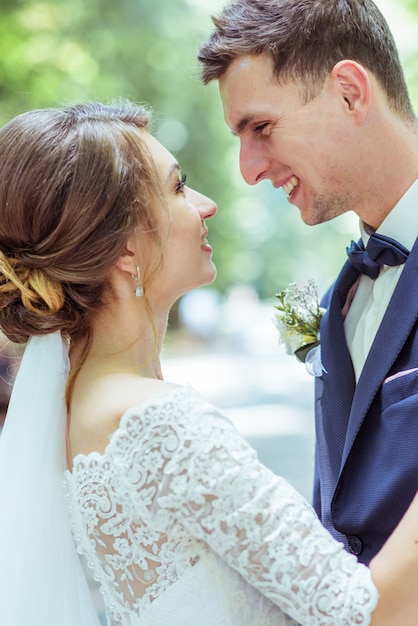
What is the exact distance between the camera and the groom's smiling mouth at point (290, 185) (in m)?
2.86

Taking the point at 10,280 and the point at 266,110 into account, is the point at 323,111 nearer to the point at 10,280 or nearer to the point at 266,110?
the point at 266,110

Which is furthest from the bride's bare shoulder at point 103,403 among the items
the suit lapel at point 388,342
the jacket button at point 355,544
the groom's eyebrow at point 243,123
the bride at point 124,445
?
the groom's eyebrow at point 243,123

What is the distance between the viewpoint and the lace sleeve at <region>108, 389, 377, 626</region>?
6.20 feet

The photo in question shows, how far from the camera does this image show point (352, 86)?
2.69 m

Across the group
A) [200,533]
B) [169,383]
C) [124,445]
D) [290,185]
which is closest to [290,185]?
[290,185]

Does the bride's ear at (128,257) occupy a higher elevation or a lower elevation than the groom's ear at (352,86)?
lower

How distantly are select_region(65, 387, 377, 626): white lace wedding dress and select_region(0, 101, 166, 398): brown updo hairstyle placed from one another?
0.41 meters

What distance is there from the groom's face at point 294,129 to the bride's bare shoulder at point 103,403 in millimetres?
968

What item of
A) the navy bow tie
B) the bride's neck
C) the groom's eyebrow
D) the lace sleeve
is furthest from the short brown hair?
the lace sleeve

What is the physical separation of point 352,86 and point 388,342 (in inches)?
34.3

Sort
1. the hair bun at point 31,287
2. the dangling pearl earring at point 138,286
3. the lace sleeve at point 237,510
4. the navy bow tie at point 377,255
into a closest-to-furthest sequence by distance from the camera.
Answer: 1. the lace sleeve at point 237,510
2. the hair bun at point 31,287
3. the dangling pearl earring at point 138,286
4. the navy bow tie at point 377,255

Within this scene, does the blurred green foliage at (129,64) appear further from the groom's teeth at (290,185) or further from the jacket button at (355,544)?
the jacket button at (355,544)

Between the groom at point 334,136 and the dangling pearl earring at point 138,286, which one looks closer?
the dangling pearl earring at point 138,286

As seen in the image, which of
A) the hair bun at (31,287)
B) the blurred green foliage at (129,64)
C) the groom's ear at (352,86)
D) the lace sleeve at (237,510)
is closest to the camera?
the lace sleeve at (237,510)
